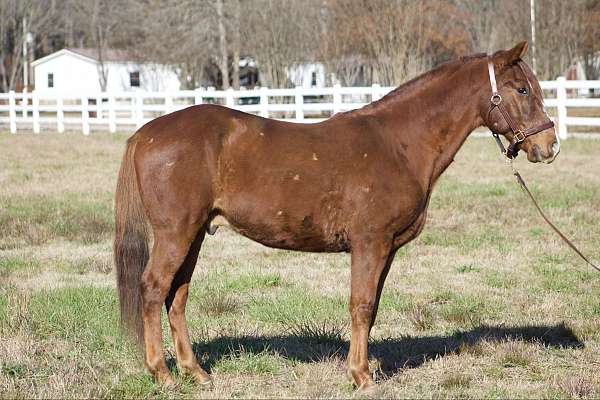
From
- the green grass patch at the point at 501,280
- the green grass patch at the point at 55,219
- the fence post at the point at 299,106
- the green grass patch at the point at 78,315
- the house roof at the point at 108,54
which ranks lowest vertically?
the green grass patch at the point at 501,280

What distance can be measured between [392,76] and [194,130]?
89.4 ft

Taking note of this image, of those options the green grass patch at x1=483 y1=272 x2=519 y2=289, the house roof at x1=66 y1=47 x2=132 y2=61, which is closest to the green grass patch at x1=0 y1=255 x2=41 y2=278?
the green grass patch at x1=483 y1=272 x2=519 y2=289

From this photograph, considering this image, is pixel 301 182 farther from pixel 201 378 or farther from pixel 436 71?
pixel 201 378

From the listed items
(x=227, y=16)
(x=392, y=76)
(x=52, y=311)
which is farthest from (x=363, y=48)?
(x=52, y=311)

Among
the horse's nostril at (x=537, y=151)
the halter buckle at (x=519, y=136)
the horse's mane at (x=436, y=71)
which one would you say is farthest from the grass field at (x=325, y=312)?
the horse's mane at (x=436, y=71)

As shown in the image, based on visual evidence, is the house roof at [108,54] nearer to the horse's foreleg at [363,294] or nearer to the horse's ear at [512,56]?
the horse's ear at [512,56]

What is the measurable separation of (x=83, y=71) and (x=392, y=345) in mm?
61371

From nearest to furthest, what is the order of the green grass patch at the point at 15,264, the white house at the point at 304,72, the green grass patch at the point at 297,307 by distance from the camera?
the green grass patch at the point at 297,307
the green grass patch at the point at 15,264
the white house at the point at 304,72

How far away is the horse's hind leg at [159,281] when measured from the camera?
5043 millimetres

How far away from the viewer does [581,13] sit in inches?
1451

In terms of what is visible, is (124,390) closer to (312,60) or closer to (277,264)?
(277,264)

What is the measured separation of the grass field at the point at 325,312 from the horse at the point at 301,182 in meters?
0.46

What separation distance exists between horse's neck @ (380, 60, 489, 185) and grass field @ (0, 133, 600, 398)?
1.42 metres

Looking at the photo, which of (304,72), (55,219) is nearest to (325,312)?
(55,219)
